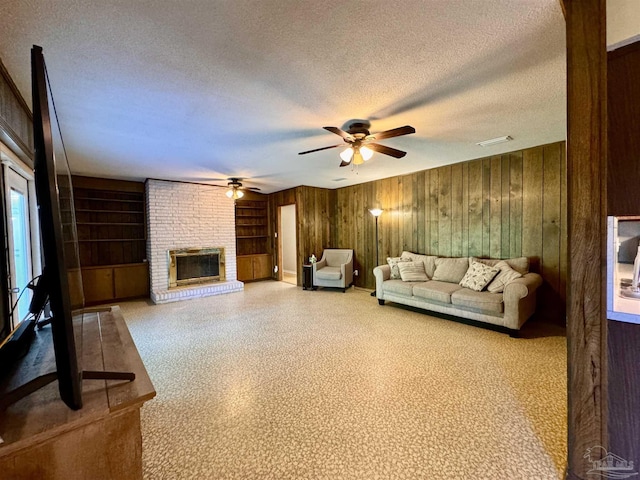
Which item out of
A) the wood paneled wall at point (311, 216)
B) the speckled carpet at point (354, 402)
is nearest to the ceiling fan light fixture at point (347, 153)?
the speckled carpet at point (354, 402)

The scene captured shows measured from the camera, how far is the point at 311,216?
6480 mm

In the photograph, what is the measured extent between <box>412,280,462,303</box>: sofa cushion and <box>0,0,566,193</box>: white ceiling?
2.01 meters

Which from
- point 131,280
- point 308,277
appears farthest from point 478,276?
point 131,280

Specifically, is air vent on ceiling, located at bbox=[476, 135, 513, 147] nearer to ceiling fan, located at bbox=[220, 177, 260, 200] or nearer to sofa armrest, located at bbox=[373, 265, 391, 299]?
sofa armrest, located at bbox=[373, 265, 391, 299]

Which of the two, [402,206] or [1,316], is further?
[402,206]

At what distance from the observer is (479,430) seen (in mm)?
1735

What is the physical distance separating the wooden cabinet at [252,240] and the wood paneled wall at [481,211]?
9.39ft

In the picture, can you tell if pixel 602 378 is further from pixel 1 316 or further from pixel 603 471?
pixel 1 316

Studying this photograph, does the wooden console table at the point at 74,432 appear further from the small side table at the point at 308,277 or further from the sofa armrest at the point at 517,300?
the small side table at the point at 308,277

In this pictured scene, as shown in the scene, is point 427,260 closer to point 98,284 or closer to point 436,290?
point 436,290

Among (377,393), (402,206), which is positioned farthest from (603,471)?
(402,206)

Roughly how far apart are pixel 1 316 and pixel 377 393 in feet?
8.55

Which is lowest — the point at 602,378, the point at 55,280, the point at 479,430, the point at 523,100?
the point at 479,430
